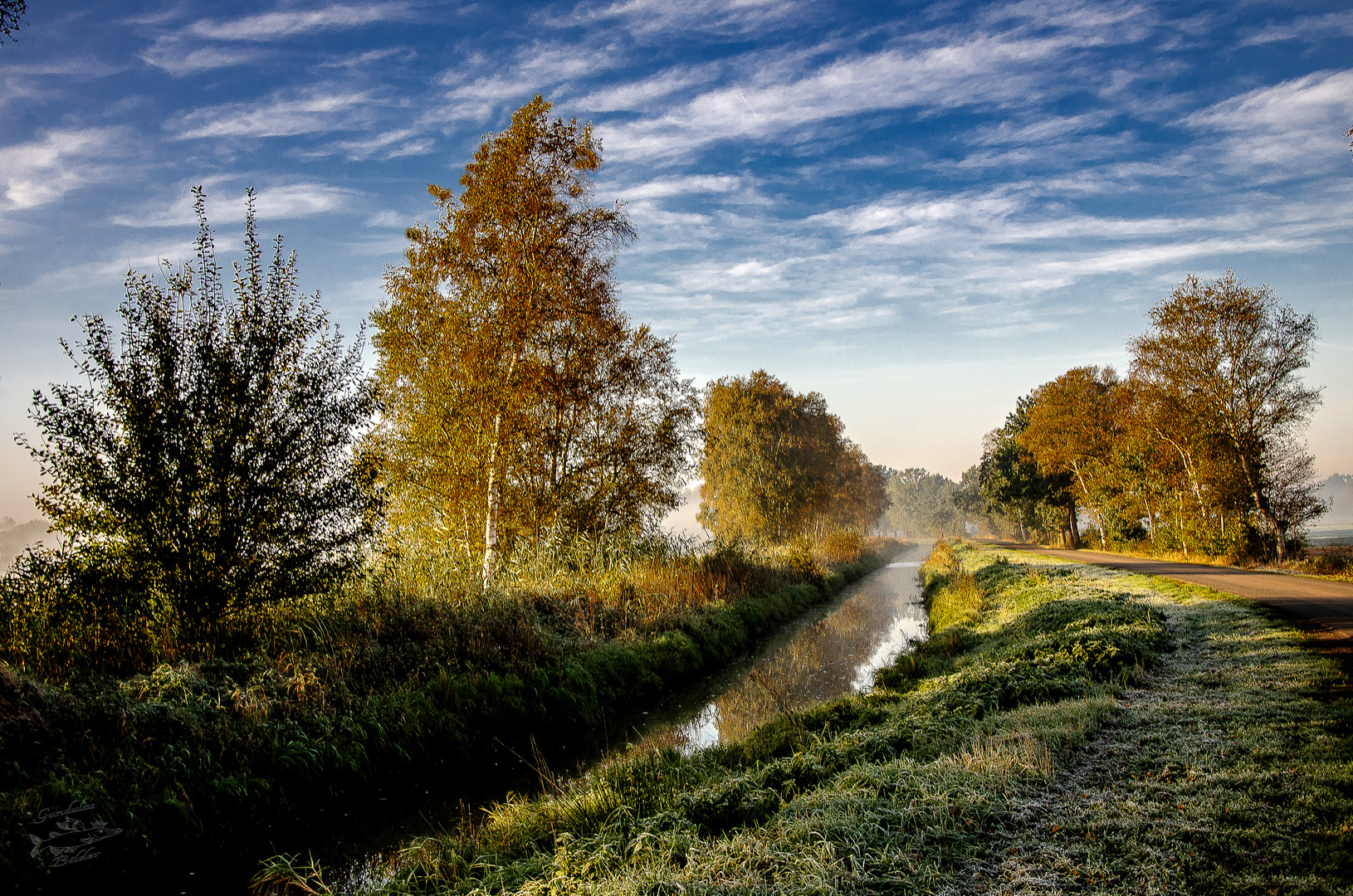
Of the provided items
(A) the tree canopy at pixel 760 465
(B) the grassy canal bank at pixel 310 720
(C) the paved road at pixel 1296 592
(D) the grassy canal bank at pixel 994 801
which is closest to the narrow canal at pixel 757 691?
(B) the grassy canal bank at pixel 310 720

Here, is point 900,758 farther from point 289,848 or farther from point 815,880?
point 289,848

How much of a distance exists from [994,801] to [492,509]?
11070 mm

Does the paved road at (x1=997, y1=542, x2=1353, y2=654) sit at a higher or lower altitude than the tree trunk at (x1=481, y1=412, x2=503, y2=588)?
lower

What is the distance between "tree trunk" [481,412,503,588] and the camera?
13.1 m

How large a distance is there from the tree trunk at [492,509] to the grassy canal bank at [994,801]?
7.17 m

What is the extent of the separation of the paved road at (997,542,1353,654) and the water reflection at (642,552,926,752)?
21.3 feet

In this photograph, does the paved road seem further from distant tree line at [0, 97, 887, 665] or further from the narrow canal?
distant tree line at [0, 97, 887, 665]

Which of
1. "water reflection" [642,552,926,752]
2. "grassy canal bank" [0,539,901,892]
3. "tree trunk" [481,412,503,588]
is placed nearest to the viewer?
"grassy canal bank" [0,539,901,892]

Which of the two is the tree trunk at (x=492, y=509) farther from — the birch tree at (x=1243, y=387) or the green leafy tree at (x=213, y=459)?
the birch tree at (x=1243, y=387)

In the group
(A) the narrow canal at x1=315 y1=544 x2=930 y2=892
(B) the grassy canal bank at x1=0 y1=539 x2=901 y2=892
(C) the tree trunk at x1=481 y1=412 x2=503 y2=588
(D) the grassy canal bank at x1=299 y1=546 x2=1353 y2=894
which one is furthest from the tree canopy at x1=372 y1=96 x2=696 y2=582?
(D) the grassy canal bank at x1=299 y1=546 x2=1353 y2=894

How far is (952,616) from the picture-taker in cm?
1642

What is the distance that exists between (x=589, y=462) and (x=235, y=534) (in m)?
8.39

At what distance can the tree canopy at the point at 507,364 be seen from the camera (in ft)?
44.2

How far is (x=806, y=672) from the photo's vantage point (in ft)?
42.3
